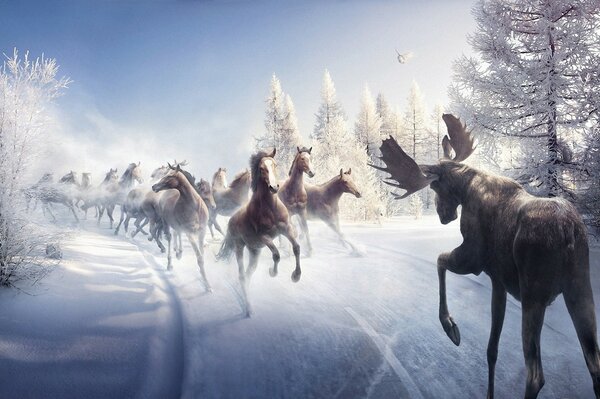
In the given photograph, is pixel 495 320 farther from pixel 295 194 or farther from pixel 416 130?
pixel 416 130

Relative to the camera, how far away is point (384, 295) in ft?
10.2

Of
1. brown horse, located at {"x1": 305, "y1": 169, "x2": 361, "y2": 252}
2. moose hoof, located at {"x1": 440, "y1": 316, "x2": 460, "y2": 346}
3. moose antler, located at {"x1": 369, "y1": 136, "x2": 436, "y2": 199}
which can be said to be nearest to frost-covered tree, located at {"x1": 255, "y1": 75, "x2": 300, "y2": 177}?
brown horse, located at {"x1": 305, "y1": 169, "x2": 361, "y2": 252}

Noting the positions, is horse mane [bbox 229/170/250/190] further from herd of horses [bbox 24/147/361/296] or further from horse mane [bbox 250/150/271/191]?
horse mane [bbox 250/150/271/191]

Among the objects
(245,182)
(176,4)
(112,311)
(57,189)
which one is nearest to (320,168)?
(245,182)

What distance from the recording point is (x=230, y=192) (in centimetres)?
630

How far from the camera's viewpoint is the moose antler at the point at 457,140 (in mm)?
2180

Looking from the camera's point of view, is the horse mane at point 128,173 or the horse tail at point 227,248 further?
the horse mane at point 128,173

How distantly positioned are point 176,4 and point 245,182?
302 centimetres

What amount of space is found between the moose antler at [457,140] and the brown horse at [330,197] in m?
3.28

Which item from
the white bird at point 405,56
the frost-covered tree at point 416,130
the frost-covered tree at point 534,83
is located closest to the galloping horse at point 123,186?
the white bird at point 405,56

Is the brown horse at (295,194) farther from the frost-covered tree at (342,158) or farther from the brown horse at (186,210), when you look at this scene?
the brown horse at (186,210)

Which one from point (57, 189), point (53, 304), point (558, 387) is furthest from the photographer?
point (57, 189)

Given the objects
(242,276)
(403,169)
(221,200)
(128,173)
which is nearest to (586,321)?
(403,169)

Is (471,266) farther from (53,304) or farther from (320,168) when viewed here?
(320,168)
